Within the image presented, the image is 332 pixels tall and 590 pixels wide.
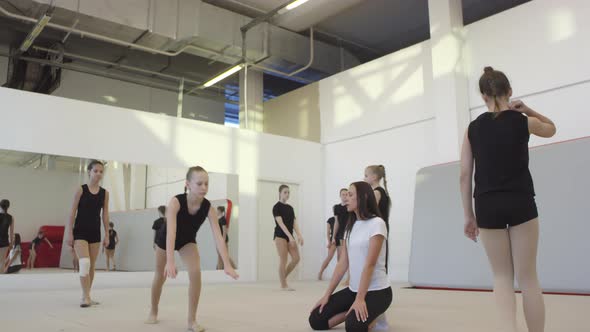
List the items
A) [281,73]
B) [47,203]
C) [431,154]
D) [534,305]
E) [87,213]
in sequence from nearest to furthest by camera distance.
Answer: [534,305] → [87,213] → [47,203] → [431,154] → [281,73]

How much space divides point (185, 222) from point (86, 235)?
1.92 metres

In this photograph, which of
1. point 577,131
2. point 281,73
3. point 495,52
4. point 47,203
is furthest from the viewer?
point 281,73

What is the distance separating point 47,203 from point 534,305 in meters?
7.25

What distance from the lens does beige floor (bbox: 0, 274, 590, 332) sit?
133 inches

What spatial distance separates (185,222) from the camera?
10.8ft

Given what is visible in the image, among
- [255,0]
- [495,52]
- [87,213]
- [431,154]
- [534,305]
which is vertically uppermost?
[255,0]

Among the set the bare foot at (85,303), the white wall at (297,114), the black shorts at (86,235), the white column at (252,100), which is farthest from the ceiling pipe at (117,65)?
the bare foot at (85,303)

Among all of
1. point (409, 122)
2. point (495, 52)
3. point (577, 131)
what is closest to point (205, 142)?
point (409, 122)

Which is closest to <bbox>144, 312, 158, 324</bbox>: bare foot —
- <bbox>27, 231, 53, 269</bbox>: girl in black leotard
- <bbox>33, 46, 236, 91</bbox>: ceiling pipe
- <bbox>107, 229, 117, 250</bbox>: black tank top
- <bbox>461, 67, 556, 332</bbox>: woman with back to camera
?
<bbox>461, 67, 556, 332</bbox>: woman with back to camera

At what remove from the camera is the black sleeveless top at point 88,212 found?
15.4ft

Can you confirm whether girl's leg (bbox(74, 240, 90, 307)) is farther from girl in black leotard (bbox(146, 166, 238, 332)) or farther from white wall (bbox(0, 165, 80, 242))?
white wall (bbox(0, 165, 80, 242))

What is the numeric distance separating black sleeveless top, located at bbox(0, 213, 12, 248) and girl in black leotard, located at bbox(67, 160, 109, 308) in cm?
284

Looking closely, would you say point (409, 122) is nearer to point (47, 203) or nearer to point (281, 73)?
point (281, 73)

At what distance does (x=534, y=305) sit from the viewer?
84.4 inches
